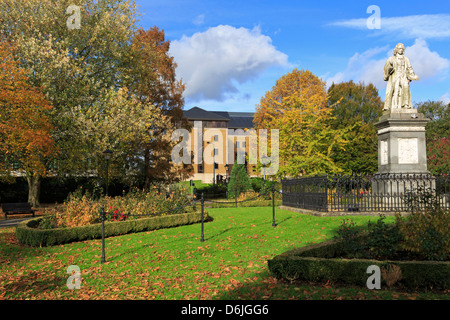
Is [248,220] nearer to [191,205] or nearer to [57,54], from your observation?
[191,205]

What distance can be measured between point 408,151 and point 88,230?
43.7 feet

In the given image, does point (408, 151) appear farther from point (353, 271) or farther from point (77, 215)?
point (77, 215)

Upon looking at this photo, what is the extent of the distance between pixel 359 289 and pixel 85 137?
2002 cm

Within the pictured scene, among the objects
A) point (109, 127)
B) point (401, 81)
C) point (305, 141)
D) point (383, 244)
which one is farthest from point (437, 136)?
point (383, 244)

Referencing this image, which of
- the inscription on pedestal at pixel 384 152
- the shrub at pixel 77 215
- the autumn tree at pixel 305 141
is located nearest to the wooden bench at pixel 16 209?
the shrub at pixel 77 215

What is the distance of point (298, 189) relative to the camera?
1691 centimetres

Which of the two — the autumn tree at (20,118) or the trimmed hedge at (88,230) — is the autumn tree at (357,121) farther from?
the autumn tree at (20,118)

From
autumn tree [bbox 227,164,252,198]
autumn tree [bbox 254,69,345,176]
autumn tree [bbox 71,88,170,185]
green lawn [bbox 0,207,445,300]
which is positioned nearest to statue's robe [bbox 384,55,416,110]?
green lawn [bbox 0,207,445,300]

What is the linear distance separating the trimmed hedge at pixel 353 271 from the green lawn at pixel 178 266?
0.71 ft

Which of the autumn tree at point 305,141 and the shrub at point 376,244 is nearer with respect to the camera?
the shrub at point 376,244

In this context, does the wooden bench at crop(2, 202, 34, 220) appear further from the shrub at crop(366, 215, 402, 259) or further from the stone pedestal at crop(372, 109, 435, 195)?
the shrub at crop(366, 215, 402, 259)

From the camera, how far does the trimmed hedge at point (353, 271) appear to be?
20.6 ft

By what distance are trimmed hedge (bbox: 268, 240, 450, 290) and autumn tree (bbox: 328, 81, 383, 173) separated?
25648mm

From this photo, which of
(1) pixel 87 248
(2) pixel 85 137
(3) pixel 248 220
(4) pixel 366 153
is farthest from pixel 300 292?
(4) pixel 366 153
